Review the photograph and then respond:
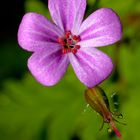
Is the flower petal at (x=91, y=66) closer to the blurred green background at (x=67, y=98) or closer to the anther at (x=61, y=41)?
A: the anther at (x=61, y=41)

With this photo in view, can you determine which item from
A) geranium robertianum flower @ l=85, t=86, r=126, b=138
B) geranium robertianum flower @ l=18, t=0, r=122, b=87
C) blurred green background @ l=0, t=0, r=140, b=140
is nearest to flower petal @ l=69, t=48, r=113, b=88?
geranium robertianum flower @ l=18, t=0, r=122, b=87

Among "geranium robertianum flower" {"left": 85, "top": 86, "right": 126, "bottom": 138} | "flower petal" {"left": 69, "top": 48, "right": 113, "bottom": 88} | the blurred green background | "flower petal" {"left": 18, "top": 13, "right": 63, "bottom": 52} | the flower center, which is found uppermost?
"flower petal" {"left": 18, "top": 13, "right": 63, "bottom": 52}

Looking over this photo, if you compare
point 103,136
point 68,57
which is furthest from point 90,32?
point 103,136

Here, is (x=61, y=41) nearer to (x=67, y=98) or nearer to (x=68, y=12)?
(x=68, y=12)

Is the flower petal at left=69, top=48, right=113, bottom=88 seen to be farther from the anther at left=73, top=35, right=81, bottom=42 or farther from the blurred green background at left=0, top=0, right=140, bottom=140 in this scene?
the blurred green background at left=0, top=0, right=140, bottom=140

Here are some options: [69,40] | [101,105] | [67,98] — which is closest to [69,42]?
[69,40]
